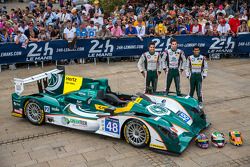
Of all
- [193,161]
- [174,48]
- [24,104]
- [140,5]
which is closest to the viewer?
[193,161]

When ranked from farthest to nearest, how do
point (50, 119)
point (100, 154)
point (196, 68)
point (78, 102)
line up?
point (196, 68) < point (50, 119) < point (78, 102) < point (100, 154)

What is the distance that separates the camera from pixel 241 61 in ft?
55.1

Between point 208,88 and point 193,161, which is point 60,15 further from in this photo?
point 193,161

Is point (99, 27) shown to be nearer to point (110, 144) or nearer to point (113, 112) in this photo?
point (113, 112)

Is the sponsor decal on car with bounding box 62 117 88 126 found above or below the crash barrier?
below

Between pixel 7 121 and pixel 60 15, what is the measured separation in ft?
29.0

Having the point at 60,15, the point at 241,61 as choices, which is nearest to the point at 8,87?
the point at 60,15

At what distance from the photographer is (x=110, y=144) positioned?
8664mm

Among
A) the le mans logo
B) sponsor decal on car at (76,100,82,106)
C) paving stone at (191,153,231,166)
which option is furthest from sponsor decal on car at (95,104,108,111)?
paving stone at (191,153,231,166)

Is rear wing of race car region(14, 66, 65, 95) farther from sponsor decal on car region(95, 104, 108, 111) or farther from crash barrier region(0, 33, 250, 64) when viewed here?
crash barrier region(0, 33, 250, 64)

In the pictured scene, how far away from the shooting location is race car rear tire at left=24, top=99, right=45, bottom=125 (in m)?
9.65

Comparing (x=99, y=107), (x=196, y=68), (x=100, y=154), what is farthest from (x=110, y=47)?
(x=100, y=154)

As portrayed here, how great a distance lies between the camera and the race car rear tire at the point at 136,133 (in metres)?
8.11

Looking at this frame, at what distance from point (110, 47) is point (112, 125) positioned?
8103mm
